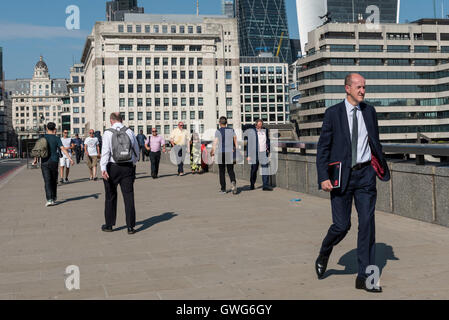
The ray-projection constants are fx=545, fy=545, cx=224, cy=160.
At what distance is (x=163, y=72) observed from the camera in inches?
4751

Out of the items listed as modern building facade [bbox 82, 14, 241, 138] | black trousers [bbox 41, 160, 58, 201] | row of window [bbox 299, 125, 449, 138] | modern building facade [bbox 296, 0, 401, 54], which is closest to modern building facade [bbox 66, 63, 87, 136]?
modern building facade [bbox 82, 14, 241, 138]

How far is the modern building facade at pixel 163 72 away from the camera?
11619 cm

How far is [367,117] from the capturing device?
464cm

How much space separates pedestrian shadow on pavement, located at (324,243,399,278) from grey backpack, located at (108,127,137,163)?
346 centimetres

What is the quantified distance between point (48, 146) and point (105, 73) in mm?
108108

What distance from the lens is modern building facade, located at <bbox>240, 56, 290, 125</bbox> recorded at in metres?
157

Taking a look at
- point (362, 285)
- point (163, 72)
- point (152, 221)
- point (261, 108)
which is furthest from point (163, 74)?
point (362, 285)

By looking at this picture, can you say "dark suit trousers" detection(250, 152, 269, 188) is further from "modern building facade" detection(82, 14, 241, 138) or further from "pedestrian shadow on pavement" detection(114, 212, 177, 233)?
"modern building facade" detection(82, 14, 241, 138)

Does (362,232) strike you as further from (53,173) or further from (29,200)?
(29,200)

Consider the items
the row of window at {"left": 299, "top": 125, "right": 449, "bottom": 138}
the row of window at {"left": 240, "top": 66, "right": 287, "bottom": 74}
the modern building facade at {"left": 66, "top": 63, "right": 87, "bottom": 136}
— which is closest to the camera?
the row of window at {"left": 299, "top": 125, "right": 449, "bottom": 138}

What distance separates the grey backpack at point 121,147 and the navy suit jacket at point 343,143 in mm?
3781

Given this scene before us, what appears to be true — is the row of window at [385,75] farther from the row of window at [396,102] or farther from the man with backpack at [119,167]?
the man with backpack at [119,167]

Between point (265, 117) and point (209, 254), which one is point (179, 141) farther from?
point (265, 117)
